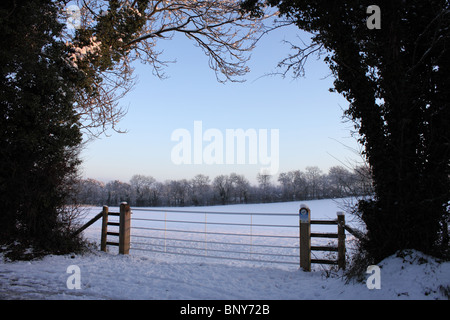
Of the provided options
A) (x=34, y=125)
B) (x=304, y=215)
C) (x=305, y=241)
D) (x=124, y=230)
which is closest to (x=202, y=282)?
(x=305, y=241)

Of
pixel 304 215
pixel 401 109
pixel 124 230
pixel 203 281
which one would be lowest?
pixel 203 281

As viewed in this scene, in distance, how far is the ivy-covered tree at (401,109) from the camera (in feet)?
11.5

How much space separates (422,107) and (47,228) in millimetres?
7328

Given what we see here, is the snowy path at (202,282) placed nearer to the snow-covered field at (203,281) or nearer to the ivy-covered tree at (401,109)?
the snow-covered field at (203,281)

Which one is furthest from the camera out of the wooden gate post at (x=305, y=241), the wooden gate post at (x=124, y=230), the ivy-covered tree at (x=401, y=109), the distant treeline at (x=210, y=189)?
the distant treeline at (x=210, y=189)

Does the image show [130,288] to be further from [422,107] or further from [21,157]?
[422,107]

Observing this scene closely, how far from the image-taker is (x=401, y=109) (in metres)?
3.64

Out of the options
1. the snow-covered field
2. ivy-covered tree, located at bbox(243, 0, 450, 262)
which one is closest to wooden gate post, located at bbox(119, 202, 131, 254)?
the snow-covered field

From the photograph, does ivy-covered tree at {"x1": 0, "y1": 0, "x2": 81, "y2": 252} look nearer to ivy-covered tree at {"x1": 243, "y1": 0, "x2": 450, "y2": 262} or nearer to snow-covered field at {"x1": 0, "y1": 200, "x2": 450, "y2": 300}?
snow-covered field at {"x1": 0, "y1": 200, "x2": 450, "y2": 300}

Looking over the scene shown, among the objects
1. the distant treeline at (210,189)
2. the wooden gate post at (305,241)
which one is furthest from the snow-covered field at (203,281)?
the distant treeline at (210,189)

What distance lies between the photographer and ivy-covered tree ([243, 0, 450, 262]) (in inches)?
137

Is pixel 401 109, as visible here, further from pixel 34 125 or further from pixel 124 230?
pixel 34 125

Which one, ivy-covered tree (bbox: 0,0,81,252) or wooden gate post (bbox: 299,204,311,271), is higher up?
ivy-covered tree (bbox: 0,0,81,252)
